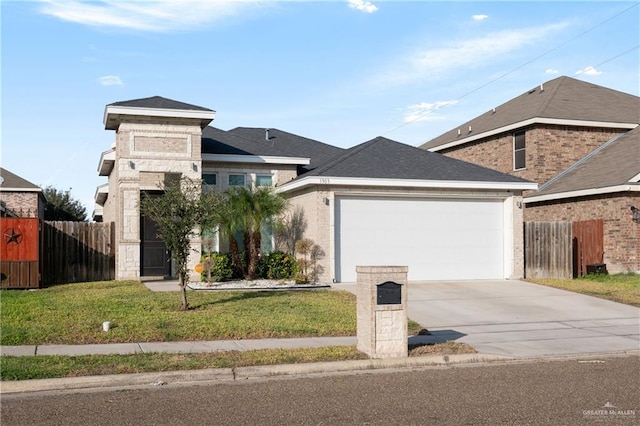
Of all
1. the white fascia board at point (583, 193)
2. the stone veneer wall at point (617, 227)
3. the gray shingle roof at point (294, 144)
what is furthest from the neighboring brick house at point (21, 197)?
the stone veneer wall at point (617, 227)

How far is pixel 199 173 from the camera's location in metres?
22.8

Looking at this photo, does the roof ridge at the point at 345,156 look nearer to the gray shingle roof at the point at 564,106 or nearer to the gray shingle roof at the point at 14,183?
the gray shingle roof at the point at 564,106

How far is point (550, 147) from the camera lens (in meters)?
29.7

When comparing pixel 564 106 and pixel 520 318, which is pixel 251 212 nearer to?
pixel 520 318

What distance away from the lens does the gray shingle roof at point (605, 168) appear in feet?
83.5

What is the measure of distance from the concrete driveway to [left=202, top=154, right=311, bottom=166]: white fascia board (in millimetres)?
6701

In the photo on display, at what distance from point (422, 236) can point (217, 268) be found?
6648 mm

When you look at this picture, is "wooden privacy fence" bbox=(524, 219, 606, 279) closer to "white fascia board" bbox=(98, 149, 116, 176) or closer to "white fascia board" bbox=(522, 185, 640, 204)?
"white fascia board" bbox=(522, 185, 640, 204)

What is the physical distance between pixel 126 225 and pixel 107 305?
7.28 metres

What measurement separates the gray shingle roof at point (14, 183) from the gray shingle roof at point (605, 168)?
25880mm

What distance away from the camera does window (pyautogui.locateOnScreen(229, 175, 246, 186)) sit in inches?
1001

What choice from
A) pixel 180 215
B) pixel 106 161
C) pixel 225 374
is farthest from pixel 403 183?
pixel 225 374

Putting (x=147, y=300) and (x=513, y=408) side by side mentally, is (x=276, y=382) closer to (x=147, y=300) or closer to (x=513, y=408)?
(x=513, y=408)

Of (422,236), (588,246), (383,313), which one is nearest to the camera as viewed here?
(383,313)
